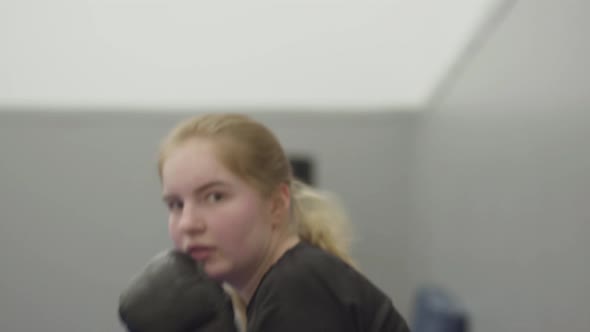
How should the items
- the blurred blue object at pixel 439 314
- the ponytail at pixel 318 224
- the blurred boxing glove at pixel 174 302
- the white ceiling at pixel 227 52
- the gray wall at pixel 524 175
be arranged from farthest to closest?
the white ceiling at pixel 227 52 → the blurred blue object at pixel 439 314 → the ponytail at pixel 318 224 → the gray wall at pixel 524 175 → the blurred boxing glove at pixel 174 302

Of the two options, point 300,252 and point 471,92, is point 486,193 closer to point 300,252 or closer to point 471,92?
point 471,92

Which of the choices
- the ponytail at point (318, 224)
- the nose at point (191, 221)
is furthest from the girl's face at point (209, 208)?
the ponytail at point (318, 224)

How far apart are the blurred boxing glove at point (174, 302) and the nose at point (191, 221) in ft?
0.14

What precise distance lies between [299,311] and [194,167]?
0.23 metres

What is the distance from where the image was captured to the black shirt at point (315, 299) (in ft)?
2.26

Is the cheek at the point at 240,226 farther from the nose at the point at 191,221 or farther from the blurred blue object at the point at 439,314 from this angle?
the blurred blue object at the point at 439,314

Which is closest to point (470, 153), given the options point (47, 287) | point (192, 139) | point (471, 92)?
point (471, 92)

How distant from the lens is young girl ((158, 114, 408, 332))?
27.9 inches

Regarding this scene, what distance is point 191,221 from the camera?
2.44 ft

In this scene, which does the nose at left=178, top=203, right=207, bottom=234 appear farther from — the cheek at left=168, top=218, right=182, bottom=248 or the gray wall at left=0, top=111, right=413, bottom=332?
the gray wall at left=0, top=111, right=413, bottom=332

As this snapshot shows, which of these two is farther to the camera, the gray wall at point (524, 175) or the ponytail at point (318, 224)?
the ponytail at point (318, 224)

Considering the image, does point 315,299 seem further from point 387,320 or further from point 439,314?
point 439,314

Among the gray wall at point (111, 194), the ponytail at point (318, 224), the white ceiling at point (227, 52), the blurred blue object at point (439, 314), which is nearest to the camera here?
the ponytail at point (318, 224)

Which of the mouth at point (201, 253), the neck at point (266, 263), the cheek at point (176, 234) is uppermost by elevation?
the cheek at point (176, 234)
